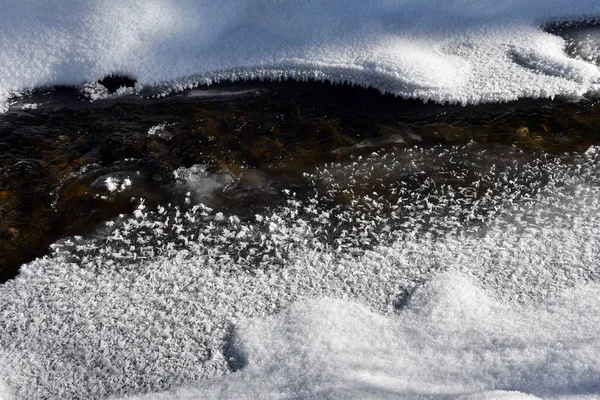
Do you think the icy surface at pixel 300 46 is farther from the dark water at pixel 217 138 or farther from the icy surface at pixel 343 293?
the icy surface at pixel 343 293

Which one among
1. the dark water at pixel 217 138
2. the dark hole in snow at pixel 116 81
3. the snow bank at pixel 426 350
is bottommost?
the snow bank at pixel 426 350

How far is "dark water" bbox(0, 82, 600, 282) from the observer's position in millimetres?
3133

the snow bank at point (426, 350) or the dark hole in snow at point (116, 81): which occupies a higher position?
the dark hole in snow at point (116, 81)

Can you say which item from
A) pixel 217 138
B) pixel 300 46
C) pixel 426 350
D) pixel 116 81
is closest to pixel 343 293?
pixel 426 350

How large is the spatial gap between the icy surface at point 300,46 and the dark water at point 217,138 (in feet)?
0.43

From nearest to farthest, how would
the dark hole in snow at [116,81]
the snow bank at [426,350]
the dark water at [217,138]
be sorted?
the snow bank at [426,350], the dark water at [217,138], the dark hole in snow at [116,81]

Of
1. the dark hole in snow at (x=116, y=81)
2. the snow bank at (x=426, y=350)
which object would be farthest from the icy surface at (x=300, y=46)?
the snow bank at (x=426, y=350)

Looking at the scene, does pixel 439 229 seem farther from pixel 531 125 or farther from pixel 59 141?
pixel 59 141

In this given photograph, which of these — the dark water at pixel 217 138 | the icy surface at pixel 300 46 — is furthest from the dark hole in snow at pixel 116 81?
the dark water at pixel 217 138

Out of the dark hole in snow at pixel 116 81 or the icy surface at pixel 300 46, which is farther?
the dark hole in snow at pixel 116 81

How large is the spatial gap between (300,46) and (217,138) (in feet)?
3.43

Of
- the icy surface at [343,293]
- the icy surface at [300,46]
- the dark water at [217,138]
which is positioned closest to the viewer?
the icy surface at [343,293]

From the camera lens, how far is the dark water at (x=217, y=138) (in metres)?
3.13

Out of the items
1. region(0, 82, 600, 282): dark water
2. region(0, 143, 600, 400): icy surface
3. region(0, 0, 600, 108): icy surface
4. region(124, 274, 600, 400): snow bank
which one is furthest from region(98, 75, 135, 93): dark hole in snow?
region(124, 274, 600, 400): snow bank
